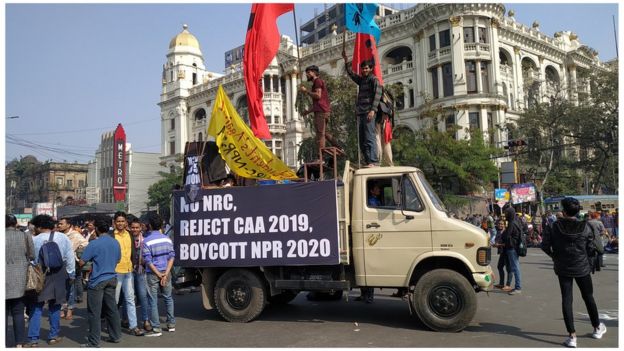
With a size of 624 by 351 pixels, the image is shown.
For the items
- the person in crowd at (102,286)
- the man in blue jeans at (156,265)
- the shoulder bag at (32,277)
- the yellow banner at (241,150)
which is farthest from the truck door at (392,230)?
the shoulder bag at (32,277)

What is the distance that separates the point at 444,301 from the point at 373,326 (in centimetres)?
111

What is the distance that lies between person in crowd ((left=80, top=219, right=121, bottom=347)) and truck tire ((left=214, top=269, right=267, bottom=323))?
65.1 inches

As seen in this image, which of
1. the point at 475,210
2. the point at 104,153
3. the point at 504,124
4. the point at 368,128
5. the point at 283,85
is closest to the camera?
the point at 368,128

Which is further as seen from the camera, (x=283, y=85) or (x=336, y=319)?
(x=283, y=85)

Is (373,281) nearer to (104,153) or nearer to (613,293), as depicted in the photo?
(613,293)

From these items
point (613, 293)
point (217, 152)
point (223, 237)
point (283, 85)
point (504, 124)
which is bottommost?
point (613, 293)

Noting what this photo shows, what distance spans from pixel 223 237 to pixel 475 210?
28.0 m

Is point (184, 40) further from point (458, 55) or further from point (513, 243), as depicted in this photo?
point (513, 243)


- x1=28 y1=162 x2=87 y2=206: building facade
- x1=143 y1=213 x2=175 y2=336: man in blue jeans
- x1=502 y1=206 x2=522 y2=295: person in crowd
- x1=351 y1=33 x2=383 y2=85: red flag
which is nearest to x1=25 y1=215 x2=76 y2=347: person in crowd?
x1=143 y1=213 x2=175 y2=336: man in blue jeans

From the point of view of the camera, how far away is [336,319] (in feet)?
25.3

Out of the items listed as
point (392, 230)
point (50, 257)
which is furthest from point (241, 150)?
point (50, 257)

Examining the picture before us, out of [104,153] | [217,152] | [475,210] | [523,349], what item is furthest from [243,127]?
[104,153]

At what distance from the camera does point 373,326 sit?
7137 mm

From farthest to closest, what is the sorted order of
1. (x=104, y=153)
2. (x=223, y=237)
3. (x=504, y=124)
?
(x=104, y=153)
(x=504, y=124)
(x=223, y=237)
